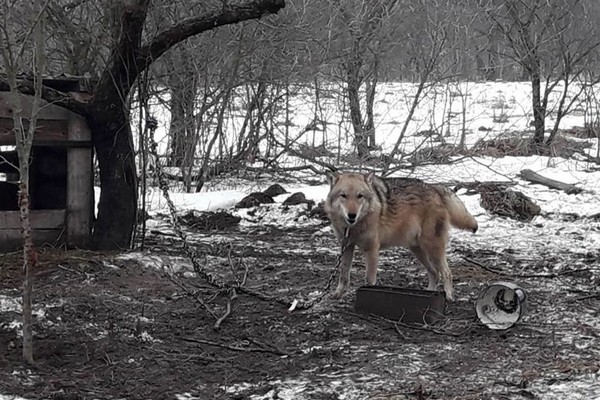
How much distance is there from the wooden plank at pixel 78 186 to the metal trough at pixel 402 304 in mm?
3417

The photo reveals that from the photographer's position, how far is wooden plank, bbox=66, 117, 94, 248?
8314mm

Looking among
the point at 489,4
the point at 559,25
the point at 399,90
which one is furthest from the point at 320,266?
the point at 559,25

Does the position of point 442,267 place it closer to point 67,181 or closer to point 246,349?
point 246,349

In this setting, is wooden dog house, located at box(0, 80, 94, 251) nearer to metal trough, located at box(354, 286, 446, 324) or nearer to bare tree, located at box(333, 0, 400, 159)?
metal trough, located at box(354, 286, 446, 324)

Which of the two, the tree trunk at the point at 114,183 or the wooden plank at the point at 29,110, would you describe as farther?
the tree trunk at the point at 114,183

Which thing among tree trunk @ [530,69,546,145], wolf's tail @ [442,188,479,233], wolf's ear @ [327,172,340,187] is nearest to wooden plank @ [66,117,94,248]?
wolf's ear @ [327,172,340,187]

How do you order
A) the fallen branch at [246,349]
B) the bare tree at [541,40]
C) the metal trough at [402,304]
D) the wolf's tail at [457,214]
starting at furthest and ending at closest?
the bare tree at [541,40] < the wolf's tail at [457,214] < the metal trough at [402,304] < the fallen branch at [246,349]

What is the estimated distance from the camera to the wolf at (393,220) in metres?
7.19

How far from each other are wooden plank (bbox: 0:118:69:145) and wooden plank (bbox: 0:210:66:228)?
0.75 m

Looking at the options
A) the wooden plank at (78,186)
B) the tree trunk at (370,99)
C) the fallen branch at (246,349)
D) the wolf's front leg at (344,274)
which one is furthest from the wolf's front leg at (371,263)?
the tree trunk at (370,99)

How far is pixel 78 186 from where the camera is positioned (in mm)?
8344

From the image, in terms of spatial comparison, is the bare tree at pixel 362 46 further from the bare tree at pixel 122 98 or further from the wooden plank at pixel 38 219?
the wooden plank at pixel 38 219

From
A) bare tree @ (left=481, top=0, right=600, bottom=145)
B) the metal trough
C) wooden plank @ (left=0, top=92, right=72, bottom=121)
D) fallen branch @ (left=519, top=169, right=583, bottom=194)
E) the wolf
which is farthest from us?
bare tree @ (left=481, top=0, right=600, bottom=145)

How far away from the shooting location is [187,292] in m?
6.84
